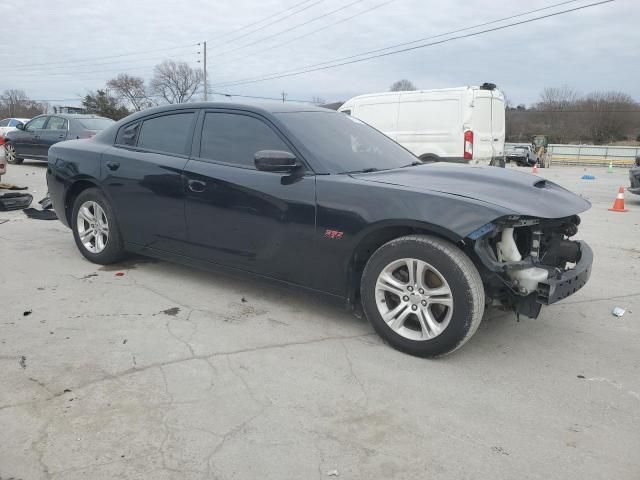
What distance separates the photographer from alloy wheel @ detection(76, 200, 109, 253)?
4.99 m

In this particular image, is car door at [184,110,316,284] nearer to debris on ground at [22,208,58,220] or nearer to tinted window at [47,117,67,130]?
debris on ground at [22,208,58,220]

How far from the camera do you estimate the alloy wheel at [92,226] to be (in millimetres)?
4992

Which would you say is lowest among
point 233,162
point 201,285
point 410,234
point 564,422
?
point 564,422

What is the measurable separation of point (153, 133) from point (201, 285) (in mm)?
1419

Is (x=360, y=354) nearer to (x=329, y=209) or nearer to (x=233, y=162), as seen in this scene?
(x=329, y=209)

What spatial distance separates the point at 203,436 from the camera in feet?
7.92

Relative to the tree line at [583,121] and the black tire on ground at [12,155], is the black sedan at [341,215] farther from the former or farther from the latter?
the tree line at [583,121]

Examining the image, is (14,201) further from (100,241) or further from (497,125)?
(497,125)

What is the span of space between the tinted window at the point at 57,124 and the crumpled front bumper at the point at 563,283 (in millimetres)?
13550

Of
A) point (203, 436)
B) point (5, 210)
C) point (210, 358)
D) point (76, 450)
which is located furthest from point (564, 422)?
point (5, 210)

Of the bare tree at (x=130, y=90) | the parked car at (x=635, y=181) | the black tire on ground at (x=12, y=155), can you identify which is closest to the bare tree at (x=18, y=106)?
the bare tree at (x=130, y=90)

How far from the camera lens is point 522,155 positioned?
32.8 m

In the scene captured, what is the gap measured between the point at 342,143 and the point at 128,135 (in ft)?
6.95

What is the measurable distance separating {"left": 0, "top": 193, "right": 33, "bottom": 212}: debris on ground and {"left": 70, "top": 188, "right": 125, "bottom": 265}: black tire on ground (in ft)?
11.6
